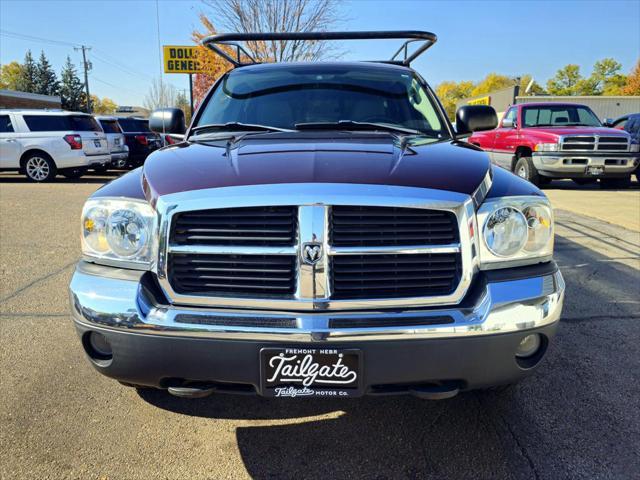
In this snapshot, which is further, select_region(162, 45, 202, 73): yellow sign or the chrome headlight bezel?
select_region(162, 45, 202, 73): yellow sign

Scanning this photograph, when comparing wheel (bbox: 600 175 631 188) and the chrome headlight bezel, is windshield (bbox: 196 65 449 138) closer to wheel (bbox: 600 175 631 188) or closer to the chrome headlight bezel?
the chrome headlight bezel

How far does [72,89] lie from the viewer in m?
73.8

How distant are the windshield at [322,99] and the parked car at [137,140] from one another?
45.1 ft

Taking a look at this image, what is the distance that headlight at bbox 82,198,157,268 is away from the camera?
1988 mm

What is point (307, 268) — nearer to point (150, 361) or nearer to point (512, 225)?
point (150, 361)

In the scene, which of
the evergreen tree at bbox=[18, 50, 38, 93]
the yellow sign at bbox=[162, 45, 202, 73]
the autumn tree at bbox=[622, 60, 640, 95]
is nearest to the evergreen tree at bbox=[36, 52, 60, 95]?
the evergreen tree at bbox=[18, 50, 38, 93]

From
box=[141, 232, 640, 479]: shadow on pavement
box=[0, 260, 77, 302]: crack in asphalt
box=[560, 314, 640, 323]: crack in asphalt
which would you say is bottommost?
box=[141, 232, 640, 479]: shadow on pavement

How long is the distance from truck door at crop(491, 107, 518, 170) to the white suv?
10.2 metres

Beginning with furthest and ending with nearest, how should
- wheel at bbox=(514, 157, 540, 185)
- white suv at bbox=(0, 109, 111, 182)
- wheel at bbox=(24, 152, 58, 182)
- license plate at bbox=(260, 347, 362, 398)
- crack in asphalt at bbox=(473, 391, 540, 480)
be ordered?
1. wheel at bbox=(24, 152, 58, 182)
2. white suv at bbox=(0, 109, 111, 182)
3. wheel at bbox=(514, 157, 540, 185)
4. crack in asphalt at bbox=(473, 391, 540, 480)
5. license plate at bbox=(260, 347, 362, 398)

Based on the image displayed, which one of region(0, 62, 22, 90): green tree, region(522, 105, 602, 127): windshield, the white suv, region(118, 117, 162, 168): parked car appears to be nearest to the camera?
region(522, 105, 602, 127): windshield

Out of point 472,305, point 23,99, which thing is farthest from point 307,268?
point 23,99

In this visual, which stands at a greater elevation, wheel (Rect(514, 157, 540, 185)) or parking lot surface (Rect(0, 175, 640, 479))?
wheel (Rect(514, 157, 540, 185))

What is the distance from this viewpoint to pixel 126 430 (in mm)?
2354

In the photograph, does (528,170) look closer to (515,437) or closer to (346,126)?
(346,126)
